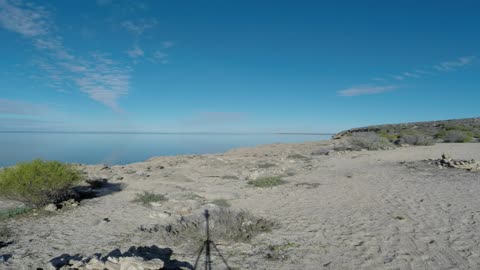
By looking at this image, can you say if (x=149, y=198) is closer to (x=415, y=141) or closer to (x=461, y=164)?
(x=461, y=164)

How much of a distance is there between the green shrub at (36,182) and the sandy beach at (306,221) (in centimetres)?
72

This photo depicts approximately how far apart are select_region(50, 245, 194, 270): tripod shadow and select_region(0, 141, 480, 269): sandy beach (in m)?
0.16

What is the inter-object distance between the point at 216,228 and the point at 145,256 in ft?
5.44

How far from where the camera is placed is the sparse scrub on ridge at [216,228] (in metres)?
6.02

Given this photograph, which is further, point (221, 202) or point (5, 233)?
point (221, 202)

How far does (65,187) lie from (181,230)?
4.73 m

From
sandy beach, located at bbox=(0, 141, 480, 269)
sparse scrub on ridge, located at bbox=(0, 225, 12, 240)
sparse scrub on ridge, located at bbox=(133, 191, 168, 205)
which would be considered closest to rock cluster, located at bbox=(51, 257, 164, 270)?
sandy beach, located at bbox=(0, 141, 480, 269)

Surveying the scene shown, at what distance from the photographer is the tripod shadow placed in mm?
4789

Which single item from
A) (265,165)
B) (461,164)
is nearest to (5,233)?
(265,165)

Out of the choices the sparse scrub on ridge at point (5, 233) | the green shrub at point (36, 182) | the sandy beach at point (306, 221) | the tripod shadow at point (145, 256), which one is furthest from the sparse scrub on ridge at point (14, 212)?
the tripod shadow at point (145, 256)

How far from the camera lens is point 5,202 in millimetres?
9336

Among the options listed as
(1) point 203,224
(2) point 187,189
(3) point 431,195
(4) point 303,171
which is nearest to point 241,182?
(2) point 187,189

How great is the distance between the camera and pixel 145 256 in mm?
5148

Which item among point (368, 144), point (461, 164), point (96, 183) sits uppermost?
point (368, 144)
